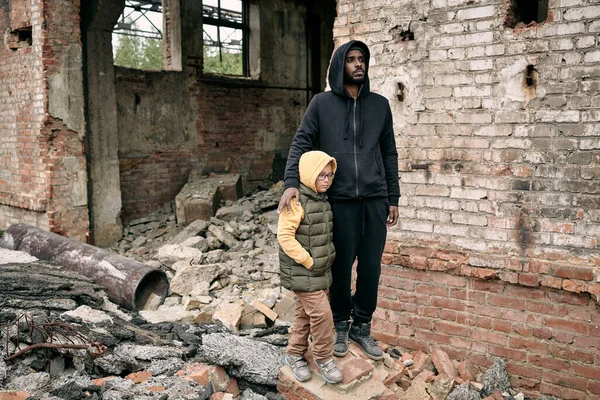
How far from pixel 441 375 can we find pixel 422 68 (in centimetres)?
252

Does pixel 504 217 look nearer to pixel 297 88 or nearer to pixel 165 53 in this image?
pixel 165 53

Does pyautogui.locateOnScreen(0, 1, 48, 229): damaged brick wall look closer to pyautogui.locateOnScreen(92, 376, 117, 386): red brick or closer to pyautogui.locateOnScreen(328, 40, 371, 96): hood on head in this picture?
pyautogui.locateOnScreen(92, 376, 117, 386): red brick

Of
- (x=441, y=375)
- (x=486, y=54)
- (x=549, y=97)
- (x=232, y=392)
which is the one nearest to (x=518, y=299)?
(x=441, y=375)

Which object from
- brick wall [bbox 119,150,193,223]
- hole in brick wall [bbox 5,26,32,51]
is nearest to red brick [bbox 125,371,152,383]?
brick wall [bbox 119,150,193,223]

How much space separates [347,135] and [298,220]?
0.65m

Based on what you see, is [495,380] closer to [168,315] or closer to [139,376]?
[139,376]

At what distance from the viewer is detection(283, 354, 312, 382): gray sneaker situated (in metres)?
3.38

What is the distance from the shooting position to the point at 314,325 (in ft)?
10.5

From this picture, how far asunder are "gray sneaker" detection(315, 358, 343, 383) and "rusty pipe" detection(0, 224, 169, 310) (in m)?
2.92

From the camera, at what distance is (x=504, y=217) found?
4.28 meters

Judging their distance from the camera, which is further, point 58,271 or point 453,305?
point 58,271

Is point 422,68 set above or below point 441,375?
above

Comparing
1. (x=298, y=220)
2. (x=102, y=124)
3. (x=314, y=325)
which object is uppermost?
(x=102, y=124)

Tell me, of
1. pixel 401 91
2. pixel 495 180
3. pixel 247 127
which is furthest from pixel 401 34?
pixel 247 127
